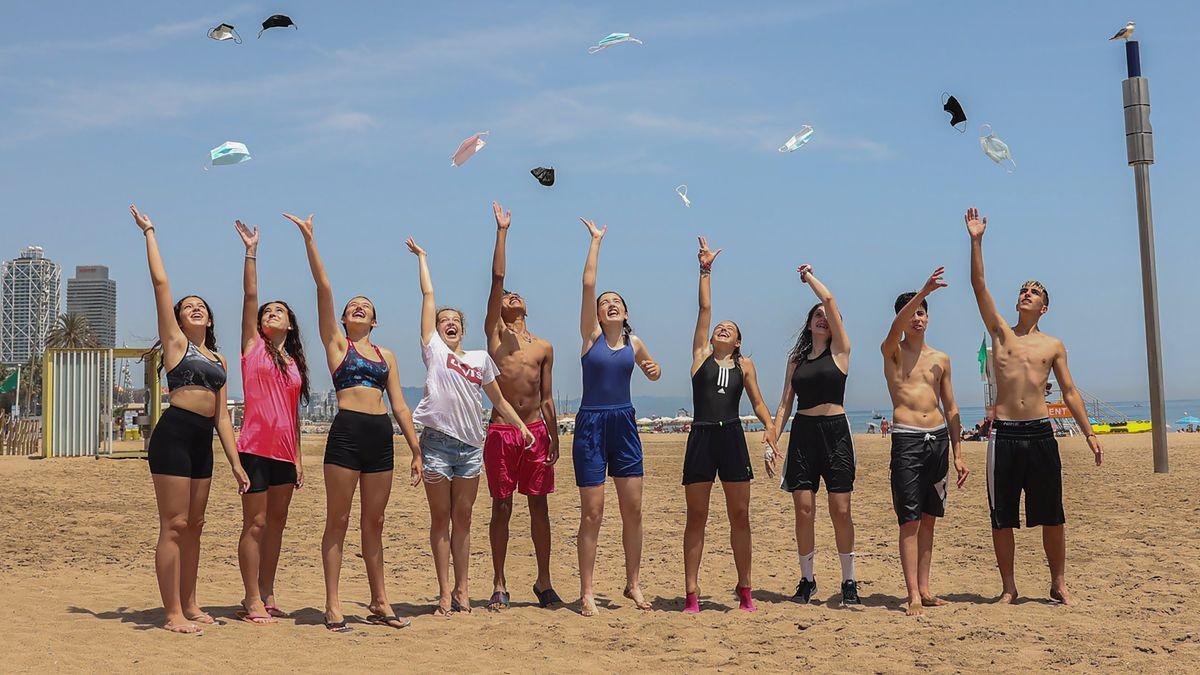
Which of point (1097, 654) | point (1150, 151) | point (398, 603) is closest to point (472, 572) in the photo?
point (398, 603)

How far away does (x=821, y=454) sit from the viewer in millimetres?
7562

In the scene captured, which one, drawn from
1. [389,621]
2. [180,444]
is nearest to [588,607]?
[389,621]

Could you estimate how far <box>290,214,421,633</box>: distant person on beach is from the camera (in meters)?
6.66

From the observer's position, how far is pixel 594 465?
729 centimetres

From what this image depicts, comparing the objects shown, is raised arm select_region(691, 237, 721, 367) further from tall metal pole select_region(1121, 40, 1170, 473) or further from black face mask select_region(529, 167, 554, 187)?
tall metal pole select_region(1121, 40, 1170, 473)

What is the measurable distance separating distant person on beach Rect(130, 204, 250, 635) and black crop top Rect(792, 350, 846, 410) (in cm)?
369

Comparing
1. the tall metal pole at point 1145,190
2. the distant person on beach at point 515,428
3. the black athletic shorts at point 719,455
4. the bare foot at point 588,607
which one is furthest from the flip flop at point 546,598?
the tall metal pole at point 1145,190

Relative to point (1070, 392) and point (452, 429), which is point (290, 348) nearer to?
point (452, 429)

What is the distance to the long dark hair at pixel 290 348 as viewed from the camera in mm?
7012

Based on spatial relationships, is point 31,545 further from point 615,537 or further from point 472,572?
point 615,537

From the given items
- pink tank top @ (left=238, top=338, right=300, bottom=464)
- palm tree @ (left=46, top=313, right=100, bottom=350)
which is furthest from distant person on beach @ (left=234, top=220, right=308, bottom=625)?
palm tree @ (left=46, top=313, right=100, bottom=350)

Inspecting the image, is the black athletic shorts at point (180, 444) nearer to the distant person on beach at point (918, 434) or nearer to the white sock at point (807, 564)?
the white sock at point (807, 564)

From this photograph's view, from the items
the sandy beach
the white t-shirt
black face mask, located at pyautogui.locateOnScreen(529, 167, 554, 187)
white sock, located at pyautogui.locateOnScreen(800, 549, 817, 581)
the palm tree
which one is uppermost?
the palm tree

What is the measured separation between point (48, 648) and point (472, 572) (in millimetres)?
3907
